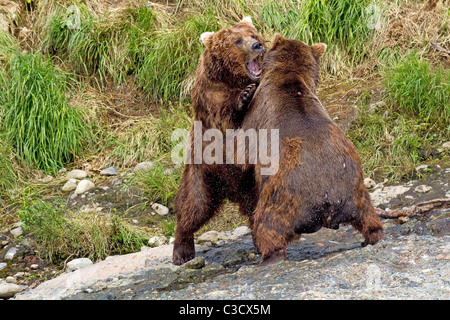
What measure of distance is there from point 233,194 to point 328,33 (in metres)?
3.65

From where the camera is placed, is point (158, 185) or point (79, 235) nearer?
point (79, 235)

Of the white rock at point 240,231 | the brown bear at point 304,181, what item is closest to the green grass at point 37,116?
the white rock at point 240,231

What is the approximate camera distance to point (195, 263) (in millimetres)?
5094

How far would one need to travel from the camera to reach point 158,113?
8305 mm

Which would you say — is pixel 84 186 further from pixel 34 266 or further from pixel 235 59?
pixel 235 59

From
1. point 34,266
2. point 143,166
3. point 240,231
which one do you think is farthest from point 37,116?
point 240,231

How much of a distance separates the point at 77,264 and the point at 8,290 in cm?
68

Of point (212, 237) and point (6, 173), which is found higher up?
point (6, 173)

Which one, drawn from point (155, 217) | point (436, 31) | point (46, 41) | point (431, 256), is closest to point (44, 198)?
point (155, 217)

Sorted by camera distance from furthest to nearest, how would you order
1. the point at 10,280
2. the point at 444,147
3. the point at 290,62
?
the point at 444,147, the point at 10,280, the point at 290,62

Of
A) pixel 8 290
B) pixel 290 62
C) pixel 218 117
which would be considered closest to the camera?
pixel 290 62

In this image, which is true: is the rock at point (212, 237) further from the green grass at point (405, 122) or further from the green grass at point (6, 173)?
the green grass at point (6, 173)

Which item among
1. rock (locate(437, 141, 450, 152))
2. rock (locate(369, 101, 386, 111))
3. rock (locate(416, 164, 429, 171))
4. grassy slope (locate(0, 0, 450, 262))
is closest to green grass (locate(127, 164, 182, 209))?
grassy slope (locate(0, 0, 450, 262))

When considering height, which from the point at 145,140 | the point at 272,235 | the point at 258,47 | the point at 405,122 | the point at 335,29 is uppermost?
the point at 335,29
